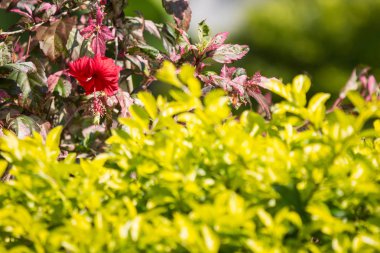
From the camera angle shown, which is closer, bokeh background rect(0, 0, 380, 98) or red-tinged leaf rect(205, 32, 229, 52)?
red-tinged leaf rect(205, 32, 229, 52)

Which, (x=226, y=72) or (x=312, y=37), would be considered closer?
(x=226, y=72)

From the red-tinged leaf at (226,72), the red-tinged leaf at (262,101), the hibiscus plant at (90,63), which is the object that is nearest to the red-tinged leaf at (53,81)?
the hibiscus plant at (90,63)

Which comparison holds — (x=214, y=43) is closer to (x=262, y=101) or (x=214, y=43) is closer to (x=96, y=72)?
(x=262, y=101)

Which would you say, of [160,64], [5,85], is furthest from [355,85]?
[5,85]

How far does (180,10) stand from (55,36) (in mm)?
528

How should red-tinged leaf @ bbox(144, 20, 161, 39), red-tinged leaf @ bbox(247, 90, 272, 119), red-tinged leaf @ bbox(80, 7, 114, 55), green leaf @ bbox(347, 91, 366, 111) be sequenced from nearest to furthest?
green leaf @ bbox(347, 91, 366, 111) < red-tinged leaf @ bbox(80, 7, 114, 55) < red-tinged leaf @ bbox(247, 90, 272, 119) < red-tinged leaf @ bbox(144, 20, 161, 39)

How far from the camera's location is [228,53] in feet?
8.54

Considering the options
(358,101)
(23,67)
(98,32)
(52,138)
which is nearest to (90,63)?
(98,32)

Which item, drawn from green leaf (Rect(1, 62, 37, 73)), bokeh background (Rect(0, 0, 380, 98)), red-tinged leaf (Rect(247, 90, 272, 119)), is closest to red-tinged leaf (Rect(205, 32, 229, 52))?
red-tinged leaf (Rect(247, 90, 272, 119))

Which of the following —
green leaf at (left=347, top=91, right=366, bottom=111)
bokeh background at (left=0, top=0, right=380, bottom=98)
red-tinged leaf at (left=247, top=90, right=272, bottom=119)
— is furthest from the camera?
bokeh background at (left=0, top=0, right=380, bottom=98)

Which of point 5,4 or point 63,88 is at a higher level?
point 5,4

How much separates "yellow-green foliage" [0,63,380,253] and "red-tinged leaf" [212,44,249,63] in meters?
1.04

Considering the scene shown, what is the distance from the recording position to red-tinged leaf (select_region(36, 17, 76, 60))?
2.60m

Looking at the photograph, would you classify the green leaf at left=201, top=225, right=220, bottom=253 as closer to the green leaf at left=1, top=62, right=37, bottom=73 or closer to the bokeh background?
the green leaf at left=1, top=62, right=37, bottom=73
